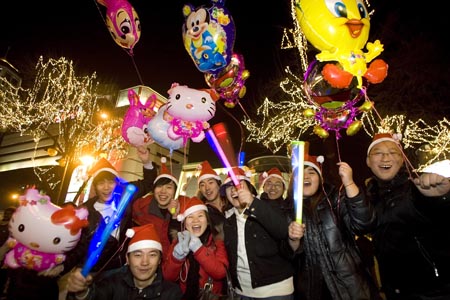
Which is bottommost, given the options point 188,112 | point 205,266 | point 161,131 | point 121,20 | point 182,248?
point 205,266

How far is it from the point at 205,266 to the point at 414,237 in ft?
6.66

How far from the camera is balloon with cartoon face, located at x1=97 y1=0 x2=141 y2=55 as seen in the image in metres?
4.81

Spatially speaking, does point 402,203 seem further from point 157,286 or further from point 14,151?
point 14,151

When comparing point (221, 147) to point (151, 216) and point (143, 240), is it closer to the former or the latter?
point (143, 240)

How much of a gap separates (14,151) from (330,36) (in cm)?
3409

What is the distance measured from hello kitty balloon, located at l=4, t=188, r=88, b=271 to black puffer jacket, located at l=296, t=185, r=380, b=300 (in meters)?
2.46

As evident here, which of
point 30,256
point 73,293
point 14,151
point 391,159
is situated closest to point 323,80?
point 391,159

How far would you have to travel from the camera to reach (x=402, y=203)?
2596 millimetres

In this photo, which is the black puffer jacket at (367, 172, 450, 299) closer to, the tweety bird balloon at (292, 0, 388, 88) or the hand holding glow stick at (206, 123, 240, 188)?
the tweety bird balloon at (292, 0, 388, 88)

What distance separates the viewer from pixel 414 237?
2498 millimetres

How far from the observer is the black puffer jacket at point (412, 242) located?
2359 millimetres

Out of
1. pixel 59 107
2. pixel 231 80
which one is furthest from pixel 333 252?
pixel 59 107

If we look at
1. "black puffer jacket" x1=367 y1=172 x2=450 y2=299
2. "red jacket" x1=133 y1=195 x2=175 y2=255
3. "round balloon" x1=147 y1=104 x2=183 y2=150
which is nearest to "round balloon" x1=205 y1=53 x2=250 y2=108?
"round balloon" x1=147 y1=104 x2=183 y2=150

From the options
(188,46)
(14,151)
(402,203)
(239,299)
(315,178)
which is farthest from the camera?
(14,151)
